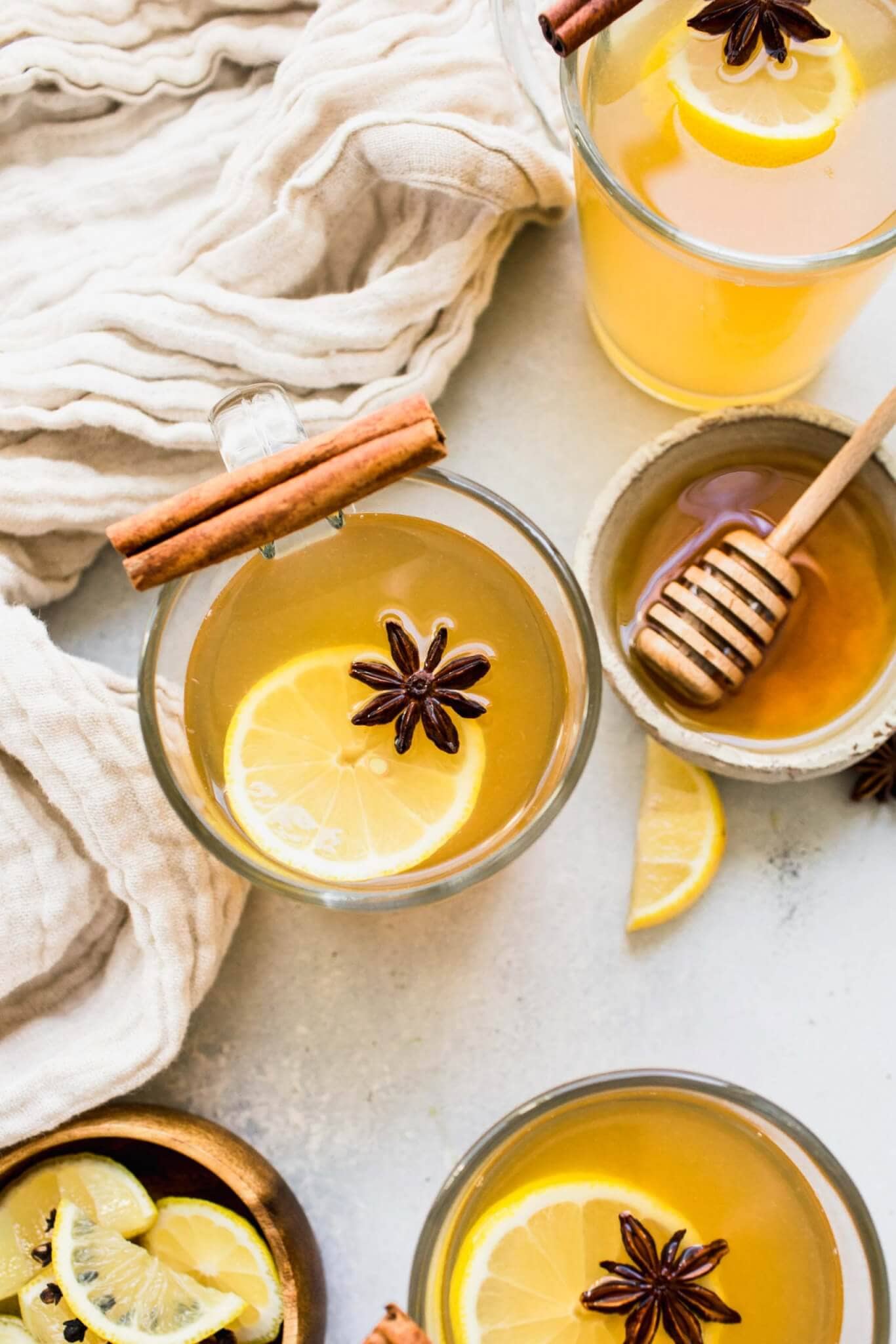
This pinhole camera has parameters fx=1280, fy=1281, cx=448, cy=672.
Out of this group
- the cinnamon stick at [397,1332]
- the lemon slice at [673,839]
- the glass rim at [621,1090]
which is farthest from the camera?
the lemon slice at [673,839]

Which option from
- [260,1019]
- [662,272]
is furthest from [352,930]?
[662,272]

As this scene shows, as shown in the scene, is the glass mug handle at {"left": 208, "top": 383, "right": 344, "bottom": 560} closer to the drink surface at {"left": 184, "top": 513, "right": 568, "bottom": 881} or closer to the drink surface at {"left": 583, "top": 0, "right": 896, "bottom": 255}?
the drink surface at {"left": 184, "top": 513, "right": 568, "bottom": 881}

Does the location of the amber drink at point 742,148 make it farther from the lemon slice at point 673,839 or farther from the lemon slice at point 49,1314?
the lemon slice at point 49,1314

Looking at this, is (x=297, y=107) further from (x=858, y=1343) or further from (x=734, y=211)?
(x=858, y=1343)

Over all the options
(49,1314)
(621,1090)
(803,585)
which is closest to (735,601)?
(803,585)

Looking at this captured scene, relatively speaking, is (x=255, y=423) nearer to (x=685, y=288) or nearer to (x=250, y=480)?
(x=250, y=480)

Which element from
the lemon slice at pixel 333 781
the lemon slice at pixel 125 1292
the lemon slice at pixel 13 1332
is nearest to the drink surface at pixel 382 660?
the lemon slice at pixel 333 781

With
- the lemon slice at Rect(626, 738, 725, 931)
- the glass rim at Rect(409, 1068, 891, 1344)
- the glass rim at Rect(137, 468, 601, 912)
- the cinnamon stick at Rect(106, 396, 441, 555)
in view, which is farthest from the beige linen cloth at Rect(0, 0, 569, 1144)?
the lemon slice at Rect(626, 738, 725, 931)
